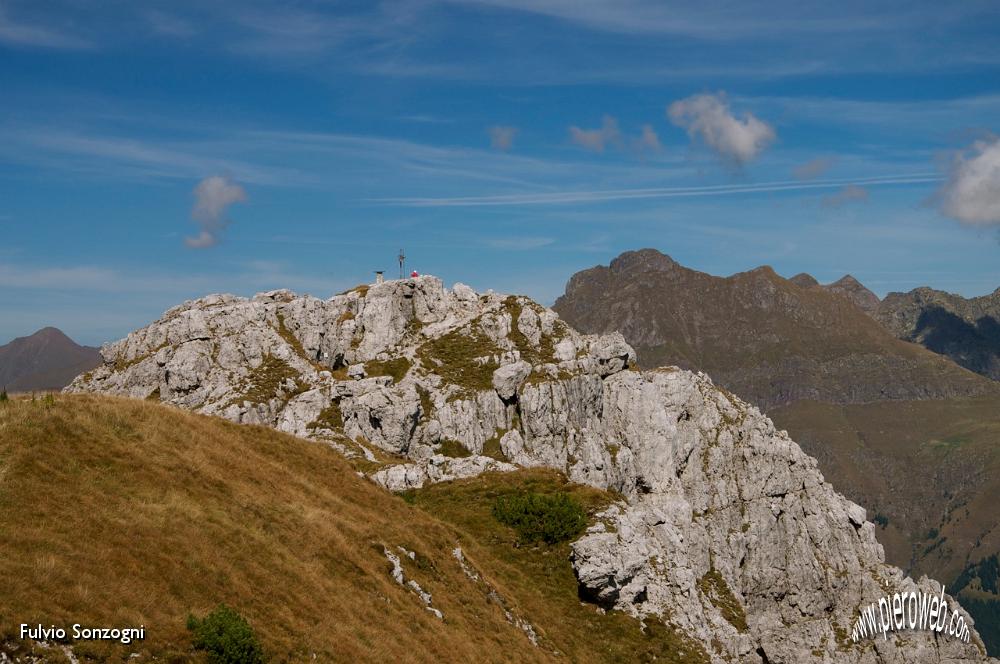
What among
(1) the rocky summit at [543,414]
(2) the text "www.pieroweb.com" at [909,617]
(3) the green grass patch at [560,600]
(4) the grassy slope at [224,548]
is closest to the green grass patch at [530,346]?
(1) the rocky summit at [543,414]

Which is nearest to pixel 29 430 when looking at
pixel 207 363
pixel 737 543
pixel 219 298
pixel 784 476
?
pixel 207 363

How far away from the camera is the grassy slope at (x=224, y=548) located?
26.3m

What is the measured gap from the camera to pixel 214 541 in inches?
1286

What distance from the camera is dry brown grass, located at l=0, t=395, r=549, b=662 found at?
2603cm

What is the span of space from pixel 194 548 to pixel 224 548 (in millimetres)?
1696

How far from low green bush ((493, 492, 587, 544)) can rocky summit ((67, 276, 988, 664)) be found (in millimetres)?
41704

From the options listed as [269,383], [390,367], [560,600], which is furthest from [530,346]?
[560,600]

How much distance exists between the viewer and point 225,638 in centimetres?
2630

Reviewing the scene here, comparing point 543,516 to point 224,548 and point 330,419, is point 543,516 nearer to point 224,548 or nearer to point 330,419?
point 224,548

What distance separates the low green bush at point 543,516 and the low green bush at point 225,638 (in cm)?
3553

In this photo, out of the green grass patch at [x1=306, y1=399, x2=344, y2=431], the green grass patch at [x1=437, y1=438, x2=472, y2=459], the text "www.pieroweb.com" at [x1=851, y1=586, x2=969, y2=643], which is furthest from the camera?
the text "www.pieroweb.com" at [x1=851, y1=586, x2=969, y2=643]

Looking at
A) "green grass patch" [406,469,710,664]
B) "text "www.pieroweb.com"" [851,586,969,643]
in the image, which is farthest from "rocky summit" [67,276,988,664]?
"green grass patch" [406,469,710,664]

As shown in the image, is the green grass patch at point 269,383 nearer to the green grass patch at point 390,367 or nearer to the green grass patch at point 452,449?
the green grass patch at point 390,367

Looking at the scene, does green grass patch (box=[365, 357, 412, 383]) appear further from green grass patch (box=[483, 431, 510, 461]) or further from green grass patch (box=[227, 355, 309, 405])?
green grass patch (box=[483, 431, 510, 461])
